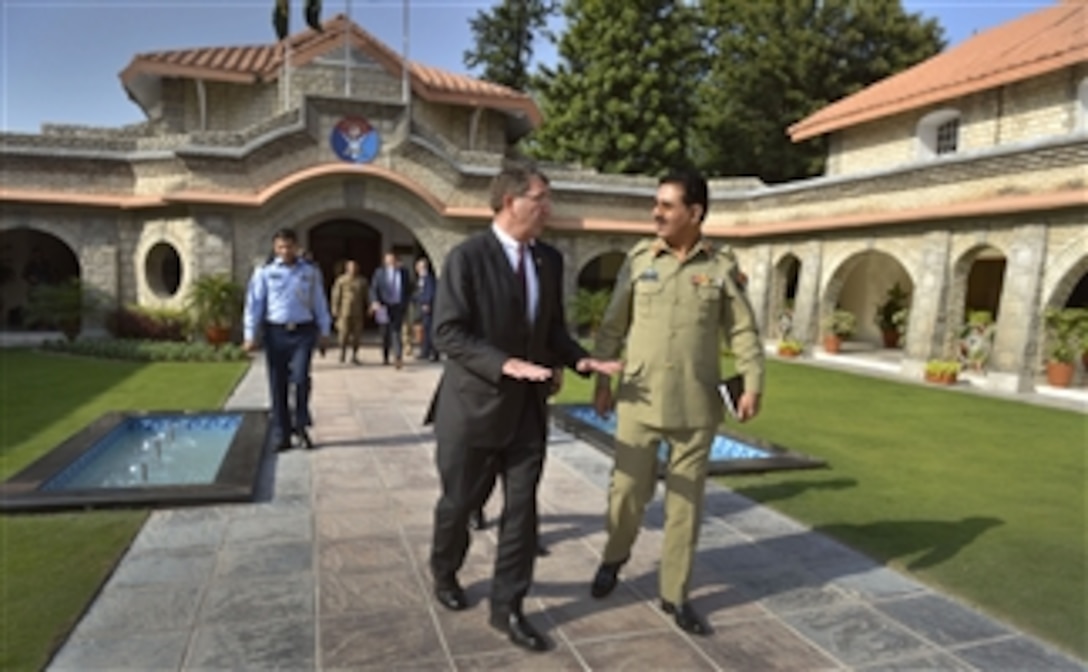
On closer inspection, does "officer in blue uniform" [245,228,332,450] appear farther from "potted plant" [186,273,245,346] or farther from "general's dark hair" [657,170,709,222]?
"potted plant" [186,273,245,346]

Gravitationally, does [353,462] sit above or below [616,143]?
below

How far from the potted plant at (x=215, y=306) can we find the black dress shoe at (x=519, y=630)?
41.8 feet

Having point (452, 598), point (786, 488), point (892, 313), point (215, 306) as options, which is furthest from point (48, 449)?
point (892, 313)

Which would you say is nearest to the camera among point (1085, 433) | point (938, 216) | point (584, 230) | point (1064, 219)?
point (1085, 433)

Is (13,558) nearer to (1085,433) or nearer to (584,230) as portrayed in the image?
(1085,433)

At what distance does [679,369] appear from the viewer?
11.0 ft

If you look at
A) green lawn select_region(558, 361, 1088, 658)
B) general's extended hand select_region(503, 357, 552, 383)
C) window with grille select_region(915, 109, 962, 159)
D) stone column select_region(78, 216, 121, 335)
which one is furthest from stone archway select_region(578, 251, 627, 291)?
general's extended hand select_region(503, 357, 552, 383)

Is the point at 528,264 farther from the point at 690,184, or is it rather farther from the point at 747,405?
the point at 747,405

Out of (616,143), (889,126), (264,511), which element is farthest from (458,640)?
(616,143)

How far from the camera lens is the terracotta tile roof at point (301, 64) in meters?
17.6

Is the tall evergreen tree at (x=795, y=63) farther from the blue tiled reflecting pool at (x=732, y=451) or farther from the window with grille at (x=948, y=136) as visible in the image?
the blue tiled reflecting pool at (x=732, y=451)

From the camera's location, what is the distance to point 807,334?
16609 millimetres

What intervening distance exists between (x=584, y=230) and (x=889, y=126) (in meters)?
8.49

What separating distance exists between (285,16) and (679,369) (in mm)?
14277
